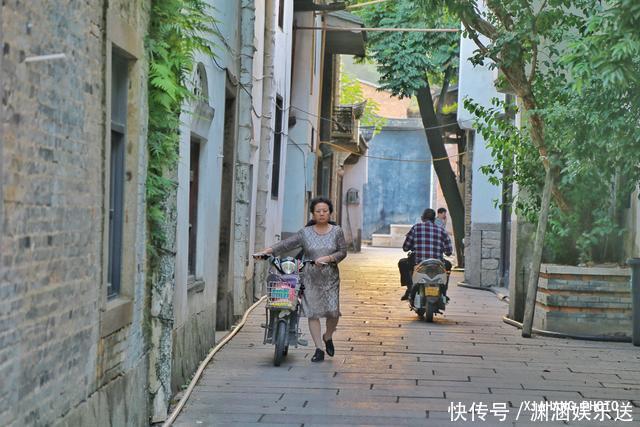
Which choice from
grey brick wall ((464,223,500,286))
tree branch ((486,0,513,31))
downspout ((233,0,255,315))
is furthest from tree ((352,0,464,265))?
downspout ((233,0,255,315))

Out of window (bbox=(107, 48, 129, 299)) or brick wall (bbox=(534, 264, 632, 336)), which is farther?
brick wall (bbox=(534, 264, 632, 336))

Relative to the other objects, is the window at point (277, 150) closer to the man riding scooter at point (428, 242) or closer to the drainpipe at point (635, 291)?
the man riding scooter at point (428, 242)

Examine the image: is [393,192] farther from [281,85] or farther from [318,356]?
[318,356]

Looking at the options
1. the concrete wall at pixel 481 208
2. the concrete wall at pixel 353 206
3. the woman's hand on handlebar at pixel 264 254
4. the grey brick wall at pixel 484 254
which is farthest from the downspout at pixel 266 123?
the concrete wall at pixel 353 206

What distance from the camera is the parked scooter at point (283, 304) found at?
10.8m

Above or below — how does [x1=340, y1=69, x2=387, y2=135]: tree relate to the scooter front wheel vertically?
above

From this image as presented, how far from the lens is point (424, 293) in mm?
15656

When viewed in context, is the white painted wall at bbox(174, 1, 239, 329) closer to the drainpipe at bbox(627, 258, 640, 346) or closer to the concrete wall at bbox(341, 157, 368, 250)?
the drainpipe at bbox(627, 258, 640, 346)

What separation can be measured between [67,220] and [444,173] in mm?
23242

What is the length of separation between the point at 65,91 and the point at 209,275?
639cm

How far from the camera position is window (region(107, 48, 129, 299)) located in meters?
7.32

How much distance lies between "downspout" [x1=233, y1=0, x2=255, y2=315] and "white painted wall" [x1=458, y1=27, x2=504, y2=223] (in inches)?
403

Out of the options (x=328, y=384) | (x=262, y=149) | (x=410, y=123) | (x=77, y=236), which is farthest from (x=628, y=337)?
(x=410, y=123)

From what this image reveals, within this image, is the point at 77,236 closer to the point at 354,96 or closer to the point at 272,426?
the point at 272,426
